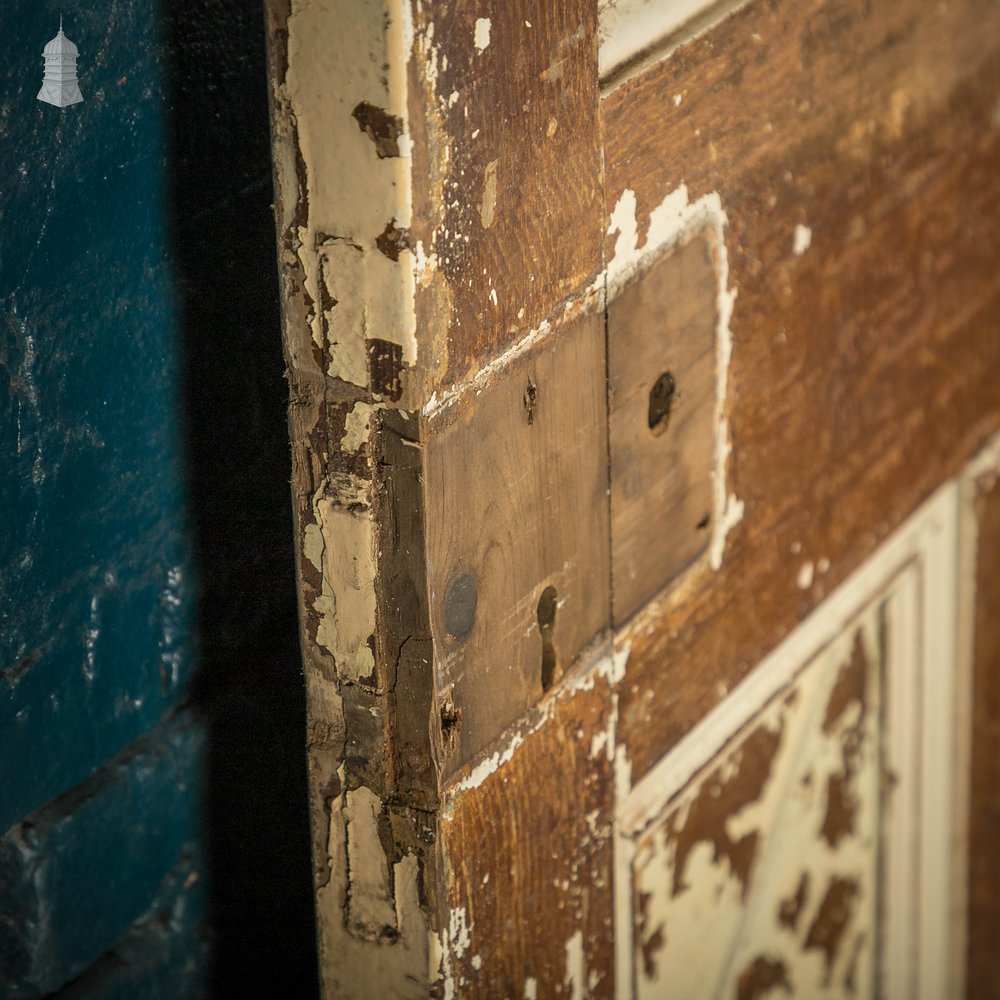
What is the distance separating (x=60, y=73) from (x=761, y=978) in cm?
99

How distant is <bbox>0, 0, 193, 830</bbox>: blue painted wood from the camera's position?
0.73m

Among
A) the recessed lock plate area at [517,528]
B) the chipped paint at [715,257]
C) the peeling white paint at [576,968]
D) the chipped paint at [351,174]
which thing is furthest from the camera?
the peeling white paint at [576,968]

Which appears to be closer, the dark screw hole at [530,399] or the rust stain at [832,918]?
the dark screw hole at [530,399]

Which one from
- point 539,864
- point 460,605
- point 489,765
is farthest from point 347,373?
point 539,864

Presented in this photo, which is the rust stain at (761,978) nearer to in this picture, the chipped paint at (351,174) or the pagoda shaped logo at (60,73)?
the chipped paint at (351,174)

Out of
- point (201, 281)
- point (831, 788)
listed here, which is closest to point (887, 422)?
point (831, 788)

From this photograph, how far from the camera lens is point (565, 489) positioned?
819 mm

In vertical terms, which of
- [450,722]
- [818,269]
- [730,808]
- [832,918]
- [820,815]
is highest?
[818,269]

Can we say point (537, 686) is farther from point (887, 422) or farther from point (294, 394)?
point (887, 422)

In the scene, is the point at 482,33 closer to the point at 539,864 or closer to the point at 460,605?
the point at 460,605

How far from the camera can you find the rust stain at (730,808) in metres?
1.10

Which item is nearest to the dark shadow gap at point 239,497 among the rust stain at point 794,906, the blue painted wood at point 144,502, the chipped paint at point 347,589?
the blue painted wood at point 144,502

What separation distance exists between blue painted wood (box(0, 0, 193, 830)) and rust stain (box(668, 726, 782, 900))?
0.42 meters

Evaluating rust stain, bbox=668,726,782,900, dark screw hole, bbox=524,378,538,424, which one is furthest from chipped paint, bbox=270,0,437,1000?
rust stain, bbox=668,726,782,900
